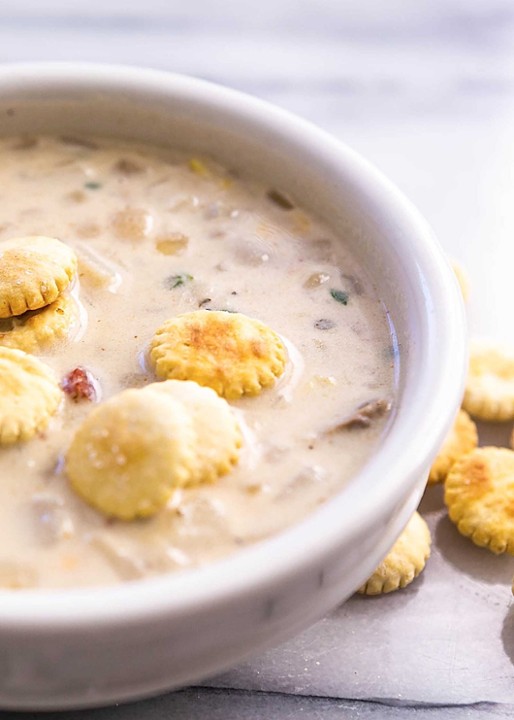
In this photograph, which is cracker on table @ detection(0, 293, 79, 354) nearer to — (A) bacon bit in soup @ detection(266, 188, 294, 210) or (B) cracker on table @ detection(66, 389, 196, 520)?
(B) cracker on table @ detection(66, 389, 196, 520)

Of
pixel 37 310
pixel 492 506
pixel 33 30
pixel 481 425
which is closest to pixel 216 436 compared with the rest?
pixel 37 310

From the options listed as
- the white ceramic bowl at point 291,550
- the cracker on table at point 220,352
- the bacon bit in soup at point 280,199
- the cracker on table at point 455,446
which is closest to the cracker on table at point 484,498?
the cracker on table at point 455,446

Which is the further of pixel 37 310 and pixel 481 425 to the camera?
pixel 481 425

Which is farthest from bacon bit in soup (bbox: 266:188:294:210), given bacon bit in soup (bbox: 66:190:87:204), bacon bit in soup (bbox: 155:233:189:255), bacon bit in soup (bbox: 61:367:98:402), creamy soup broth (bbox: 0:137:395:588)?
bacon bit in soup (bbox: 61:367:98:402)

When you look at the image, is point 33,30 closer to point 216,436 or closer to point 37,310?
point 37,310

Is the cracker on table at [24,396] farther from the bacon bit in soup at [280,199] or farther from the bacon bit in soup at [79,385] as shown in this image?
the bacon bit in soup at [280,199]

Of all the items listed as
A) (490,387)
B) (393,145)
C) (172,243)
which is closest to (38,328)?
(172,243)
